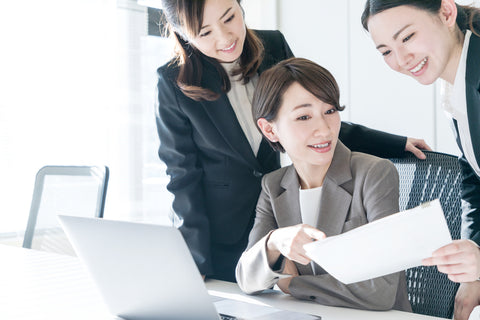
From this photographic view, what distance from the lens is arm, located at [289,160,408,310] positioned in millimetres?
1151

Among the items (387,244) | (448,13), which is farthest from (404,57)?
(387,244)

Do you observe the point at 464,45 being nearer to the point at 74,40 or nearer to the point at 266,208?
the point at 266,208

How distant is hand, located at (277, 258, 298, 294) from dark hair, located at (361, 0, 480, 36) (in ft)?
2.14

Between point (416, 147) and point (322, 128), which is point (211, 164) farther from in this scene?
point (416, 147)

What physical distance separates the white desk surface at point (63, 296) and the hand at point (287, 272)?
0.07ft

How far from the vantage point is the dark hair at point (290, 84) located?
1.40 meters

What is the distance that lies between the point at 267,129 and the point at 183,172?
0.86 feet

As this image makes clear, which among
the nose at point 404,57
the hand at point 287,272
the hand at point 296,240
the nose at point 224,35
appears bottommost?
the hand at point 287,272

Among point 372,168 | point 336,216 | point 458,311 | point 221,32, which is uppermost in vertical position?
point 221,32

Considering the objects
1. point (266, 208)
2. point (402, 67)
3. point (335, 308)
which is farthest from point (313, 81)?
point (335, 308)

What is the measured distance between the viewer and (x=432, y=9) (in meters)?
1.34

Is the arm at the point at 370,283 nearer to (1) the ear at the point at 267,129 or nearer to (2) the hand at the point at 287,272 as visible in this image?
(2) the hand at the point at 287,272

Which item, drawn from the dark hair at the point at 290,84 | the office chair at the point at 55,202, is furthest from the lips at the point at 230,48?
the office chair at the point at 55,202

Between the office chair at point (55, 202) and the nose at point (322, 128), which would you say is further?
the office chair at point (55, 202)
